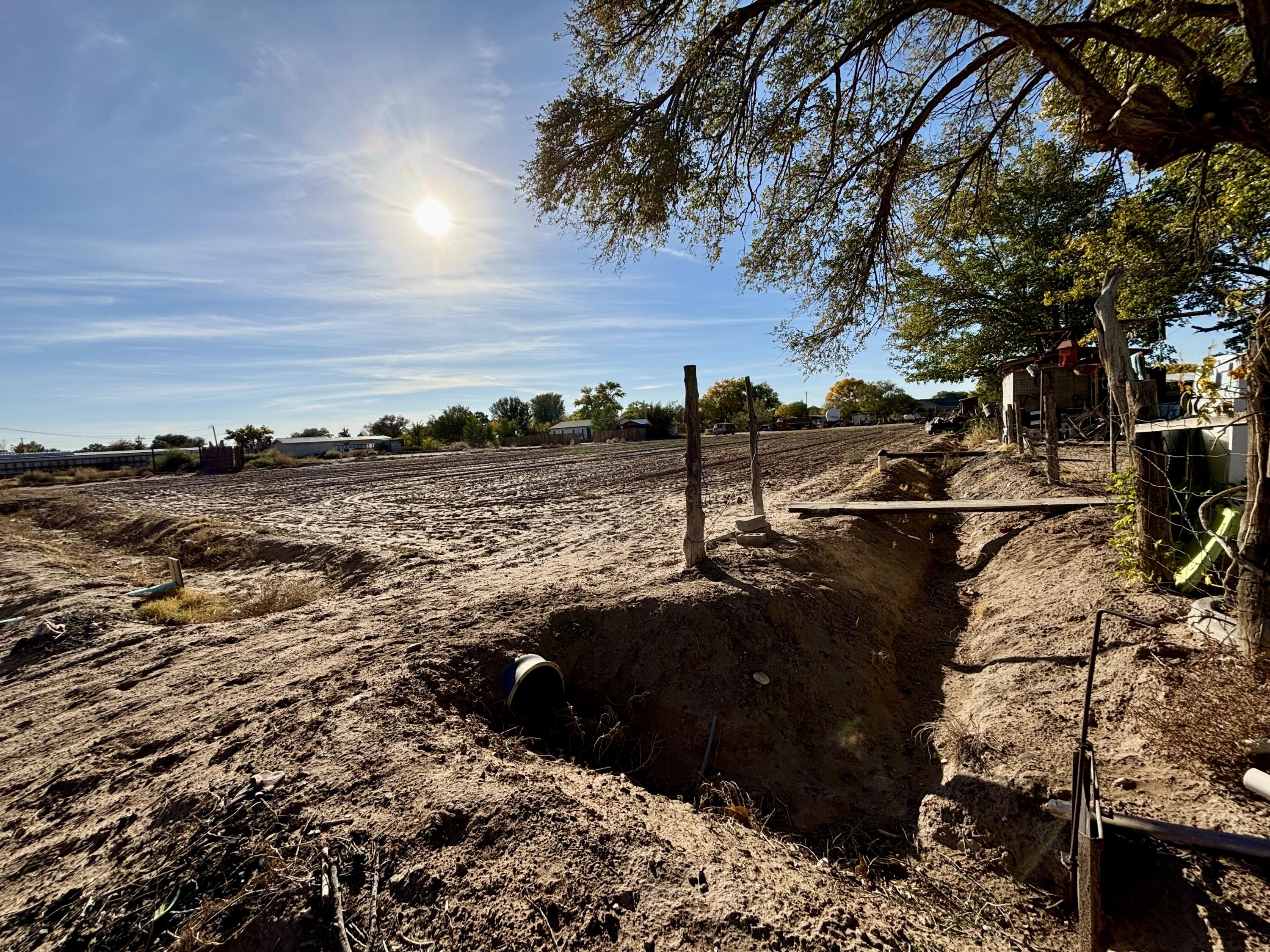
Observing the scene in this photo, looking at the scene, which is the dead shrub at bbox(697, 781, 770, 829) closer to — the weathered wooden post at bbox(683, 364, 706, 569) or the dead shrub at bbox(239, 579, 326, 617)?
the weathered wooden post at bbox(683, 364, 706, 569)

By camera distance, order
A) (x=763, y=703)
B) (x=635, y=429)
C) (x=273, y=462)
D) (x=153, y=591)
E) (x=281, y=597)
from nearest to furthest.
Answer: (x=763, y=703) → (x=281, y=597) → (x=153, y=591) → (x=273, y=462) → (x=635, y=429)

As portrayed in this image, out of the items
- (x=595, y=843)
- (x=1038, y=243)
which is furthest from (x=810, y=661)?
(x=1038, y=243)

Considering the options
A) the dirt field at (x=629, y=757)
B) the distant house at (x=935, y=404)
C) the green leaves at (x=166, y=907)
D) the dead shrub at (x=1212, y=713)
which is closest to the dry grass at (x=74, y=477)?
the dirt field at (x=629, y=757)

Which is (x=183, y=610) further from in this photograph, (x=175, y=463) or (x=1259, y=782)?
(x=175, y=463)

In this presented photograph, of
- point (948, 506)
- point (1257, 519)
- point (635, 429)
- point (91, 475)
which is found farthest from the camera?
point (635, 429)

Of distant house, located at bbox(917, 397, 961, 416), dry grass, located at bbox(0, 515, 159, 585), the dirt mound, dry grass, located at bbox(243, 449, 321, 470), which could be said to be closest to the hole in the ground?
the dirt mound

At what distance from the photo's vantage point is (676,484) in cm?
1786

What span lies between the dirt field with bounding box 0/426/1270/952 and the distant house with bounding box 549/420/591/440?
77042 mm

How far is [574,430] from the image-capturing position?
87.3 meters

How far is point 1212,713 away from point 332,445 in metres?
93.1

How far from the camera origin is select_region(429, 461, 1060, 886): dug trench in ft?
11.8

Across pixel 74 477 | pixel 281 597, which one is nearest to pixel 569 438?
pixel 74 477

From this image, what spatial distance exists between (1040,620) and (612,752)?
13.7 feet

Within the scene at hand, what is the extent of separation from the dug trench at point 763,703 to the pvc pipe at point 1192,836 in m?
0.54
